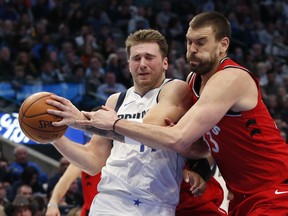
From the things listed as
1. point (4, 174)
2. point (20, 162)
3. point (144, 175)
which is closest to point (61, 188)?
point (144, 175)

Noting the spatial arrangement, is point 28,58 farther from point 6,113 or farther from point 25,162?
point 25,162

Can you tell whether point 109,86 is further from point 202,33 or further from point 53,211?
point 202,33

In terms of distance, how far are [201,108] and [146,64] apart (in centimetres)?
74

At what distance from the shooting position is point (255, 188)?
526cm

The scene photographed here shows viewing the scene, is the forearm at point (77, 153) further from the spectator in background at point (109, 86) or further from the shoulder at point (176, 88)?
the spectator in background at point (109, 86)

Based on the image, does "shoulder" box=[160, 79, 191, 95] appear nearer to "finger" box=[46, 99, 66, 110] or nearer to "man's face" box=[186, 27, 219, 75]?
"man's face" box=[186, 27, 219, 75]

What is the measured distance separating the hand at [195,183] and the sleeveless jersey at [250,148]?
21 centimetres

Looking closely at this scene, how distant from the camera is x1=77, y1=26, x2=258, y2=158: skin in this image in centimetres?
496

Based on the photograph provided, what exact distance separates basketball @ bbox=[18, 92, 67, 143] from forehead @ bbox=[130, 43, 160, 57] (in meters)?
0.80

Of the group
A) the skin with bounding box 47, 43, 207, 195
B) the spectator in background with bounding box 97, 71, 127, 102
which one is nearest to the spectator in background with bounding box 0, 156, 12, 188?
the spectator in background with bounding box 97, 71, 127, 102

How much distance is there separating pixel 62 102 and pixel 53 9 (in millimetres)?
13159

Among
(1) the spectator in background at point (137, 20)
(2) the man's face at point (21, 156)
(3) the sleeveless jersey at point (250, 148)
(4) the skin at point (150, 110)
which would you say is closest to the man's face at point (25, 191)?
(2) the man's face at point (21, 156)

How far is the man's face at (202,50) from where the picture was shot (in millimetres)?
5191

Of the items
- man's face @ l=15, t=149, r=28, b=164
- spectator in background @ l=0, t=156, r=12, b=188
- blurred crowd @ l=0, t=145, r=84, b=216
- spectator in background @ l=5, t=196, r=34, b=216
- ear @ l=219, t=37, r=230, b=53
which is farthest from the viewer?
man's face @ l=15, t=149, r=28, b=164
